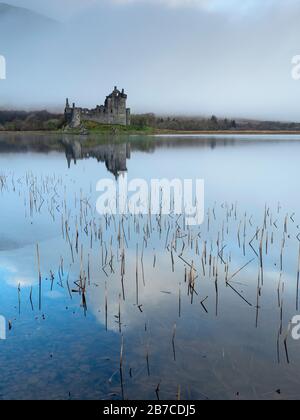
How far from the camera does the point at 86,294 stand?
1105 centimetres

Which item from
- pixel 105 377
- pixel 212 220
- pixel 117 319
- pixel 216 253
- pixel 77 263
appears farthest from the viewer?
pixel 212 220

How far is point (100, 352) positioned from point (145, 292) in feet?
10.2

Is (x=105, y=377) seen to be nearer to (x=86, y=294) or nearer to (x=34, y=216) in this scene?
(x=86, y=294)

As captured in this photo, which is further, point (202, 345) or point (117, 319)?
point (117, 319)

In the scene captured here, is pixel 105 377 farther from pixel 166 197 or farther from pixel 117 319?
pixel 166 197

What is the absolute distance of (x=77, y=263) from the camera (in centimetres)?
1362

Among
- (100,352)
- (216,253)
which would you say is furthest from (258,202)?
(100,352)

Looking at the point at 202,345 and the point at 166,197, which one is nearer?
the point at 202,345
